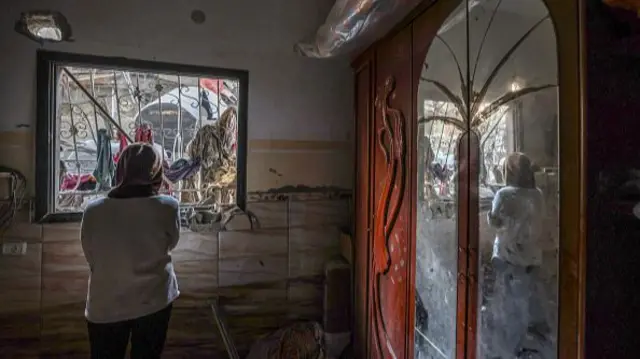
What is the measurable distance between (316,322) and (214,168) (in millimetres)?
1294

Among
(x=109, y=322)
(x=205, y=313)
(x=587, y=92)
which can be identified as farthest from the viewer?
(x=205, y=313)

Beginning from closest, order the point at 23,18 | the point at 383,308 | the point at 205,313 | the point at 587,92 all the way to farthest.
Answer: the point at 587,92 → the point at 383,308 → the point at 23,18 → the point at 205,313

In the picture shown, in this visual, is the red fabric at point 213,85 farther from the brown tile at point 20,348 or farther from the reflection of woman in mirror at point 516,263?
the reflection of woman in mirror at point 516,263

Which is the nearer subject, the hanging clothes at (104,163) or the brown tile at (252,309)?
the hanging clothes at (104,163)

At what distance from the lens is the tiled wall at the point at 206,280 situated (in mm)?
2121

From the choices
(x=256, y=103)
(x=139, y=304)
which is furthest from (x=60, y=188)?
(x=256, y=103)

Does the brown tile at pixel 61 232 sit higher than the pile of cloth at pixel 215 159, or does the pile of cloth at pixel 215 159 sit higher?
the pile of cloth at pixel 215 159

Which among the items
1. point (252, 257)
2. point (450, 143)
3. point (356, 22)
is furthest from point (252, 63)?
point (450, 143)

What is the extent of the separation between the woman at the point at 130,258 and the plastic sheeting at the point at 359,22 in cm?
115

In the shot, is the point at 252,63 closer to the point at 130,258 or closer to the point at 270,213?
the point at 270,213

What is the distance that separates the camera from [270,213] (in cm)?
254

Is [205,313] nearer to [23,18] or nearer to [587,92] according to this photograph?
[23,18]

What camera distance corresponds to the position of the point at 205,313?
7.90ft

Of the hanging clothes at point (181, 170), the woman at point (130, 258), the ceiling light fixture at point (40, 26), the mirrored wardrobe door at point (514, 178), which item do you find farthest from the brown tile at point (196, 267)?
the mirrored wardrobe door at point (514, 178)
